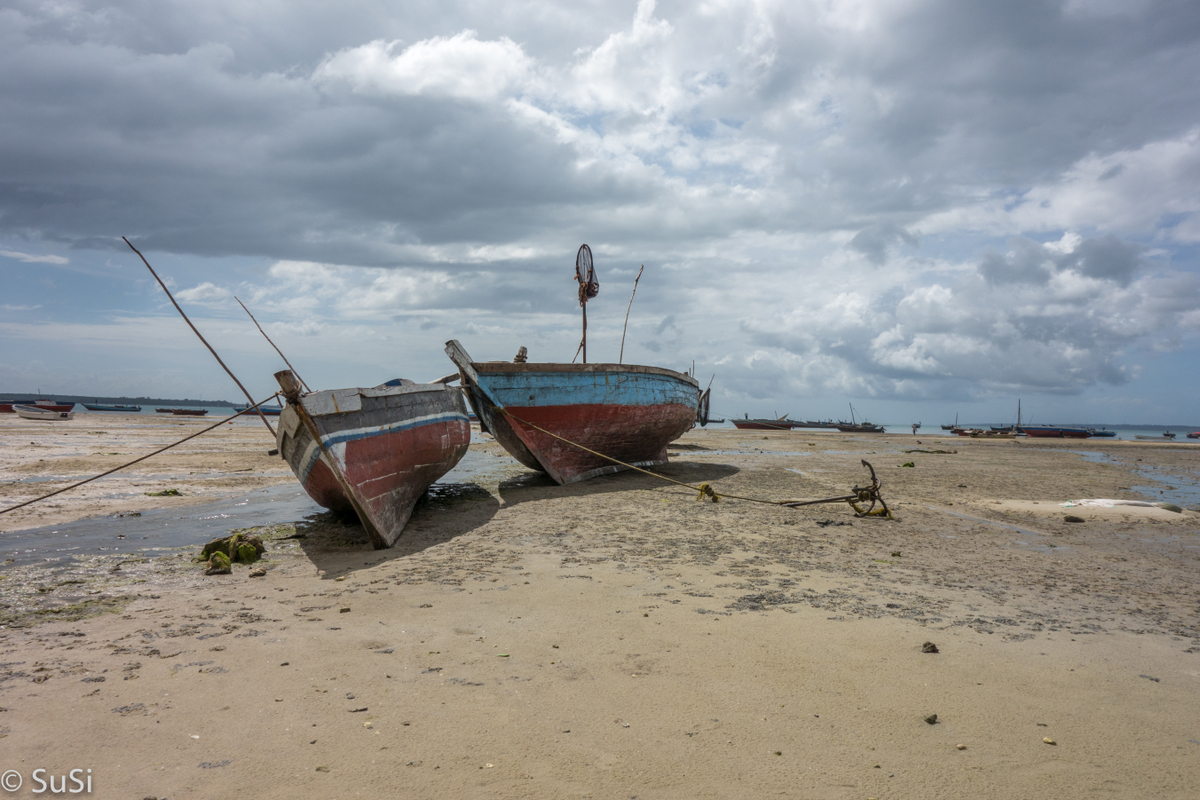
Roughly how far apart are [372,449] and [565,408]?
449 cm

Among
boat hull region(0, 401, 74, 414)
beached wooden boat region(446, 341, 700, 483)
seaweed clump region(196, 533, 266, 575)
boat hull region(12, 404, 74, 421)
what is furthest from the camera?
boat hull region(0, 401, 74, 414)

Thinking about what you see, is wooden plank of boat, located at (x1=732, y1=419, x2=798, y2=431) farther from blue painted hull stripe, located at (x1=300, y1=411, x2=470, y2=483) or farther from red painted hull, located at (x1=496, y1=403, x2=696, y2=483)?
blue painted hull stripe, located at (x1=300, y1=411, x2=470, y2=483)

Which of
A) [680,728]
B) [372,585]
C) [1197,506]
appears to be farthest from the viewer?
[1197,506]

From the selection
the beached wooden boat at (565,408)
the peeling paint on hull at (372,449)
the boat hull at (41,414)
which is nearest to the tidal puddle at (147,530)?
the peeling paint on hull at (372,449)

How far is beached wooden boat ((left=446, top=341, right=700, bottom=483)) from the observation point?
1070 centimetres

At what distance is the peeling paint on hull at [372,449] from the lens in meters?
→ 6.78

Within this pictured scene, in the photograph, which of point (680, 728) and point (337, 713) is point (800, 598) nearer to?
point (680, 728)

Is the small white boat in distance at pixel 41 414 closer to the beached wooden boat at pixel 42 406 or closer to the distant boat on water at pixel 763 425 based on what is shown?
the beached wooden boat at pixel 42 406

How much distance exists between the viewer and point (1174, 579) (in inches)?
233

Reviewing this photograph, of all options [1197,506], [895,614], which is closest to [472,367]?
[895,614]

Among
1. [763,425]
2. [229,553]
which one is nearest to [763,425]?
[763,425]

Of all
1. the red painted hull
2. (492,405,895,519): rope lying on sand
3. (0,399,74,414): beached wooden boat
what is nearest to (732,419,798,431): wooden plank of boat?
the red painted hull

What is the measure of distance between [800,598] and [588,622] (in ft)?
6.20

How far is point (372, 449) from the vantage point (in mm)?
7387
